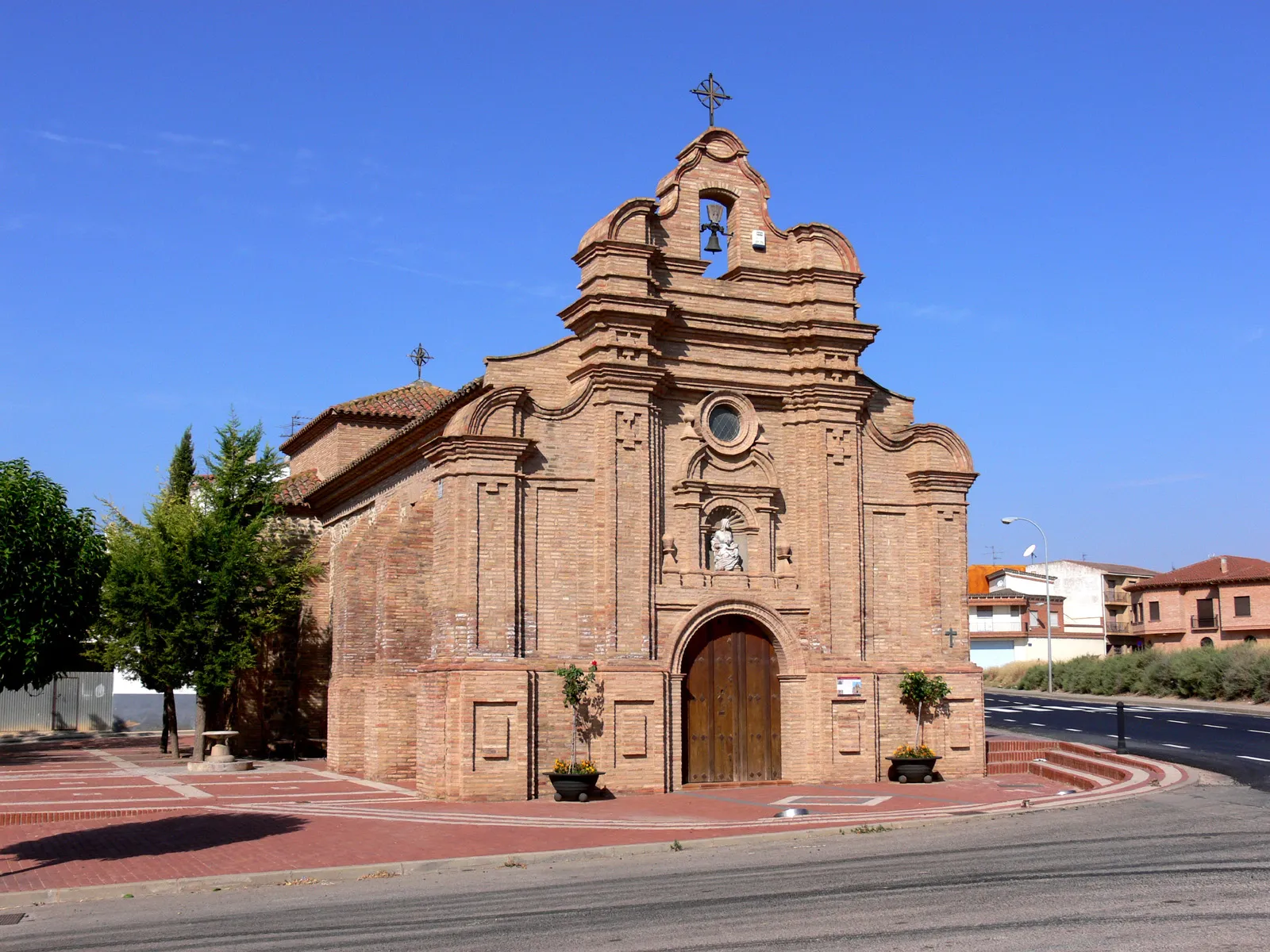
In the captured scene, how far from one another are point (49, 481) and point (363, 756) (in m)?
8.07

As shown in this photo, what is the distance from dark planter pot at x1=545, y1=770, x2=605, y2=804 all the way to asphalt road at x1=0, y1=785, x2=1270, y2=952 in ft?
15.9

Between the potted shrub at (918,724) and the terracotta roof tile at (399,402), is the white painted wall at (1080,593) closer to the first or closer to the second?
the terracotta roof tile at (399,402)

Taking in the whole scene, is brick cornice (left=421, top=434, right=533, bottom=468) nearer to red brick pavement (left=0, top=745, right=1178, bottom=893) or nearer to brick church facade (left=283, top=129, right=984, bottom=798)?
brick church facade (left=283, top=129, right=984, bottom=798)

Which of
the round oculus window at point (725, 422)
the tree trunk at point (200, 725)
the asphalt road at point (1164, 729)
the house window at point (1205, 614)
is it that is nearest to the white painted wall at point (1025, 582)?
the house window at point (1205, 614)

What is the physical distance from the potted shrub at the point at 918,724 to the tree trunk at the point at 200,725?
14919 mm

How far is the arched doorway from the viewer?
21.4m

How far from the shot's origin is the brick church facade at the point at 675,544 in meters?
20.1

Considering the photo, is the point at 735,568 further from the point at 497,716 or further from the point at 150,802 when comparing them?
the point at 150,802

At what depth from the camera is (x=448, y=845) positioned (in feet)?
48.5

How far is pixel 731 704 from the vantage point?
71.5 feet

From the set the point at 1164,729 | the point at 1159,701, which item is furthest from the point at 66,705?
the point at 1159,701

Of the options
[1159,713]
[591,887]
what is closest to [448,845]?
[591,887]

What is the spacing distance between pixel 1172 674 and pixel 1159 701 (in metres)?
1.53

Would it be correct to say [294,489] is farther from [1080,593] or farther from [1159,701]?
[1080,593]
